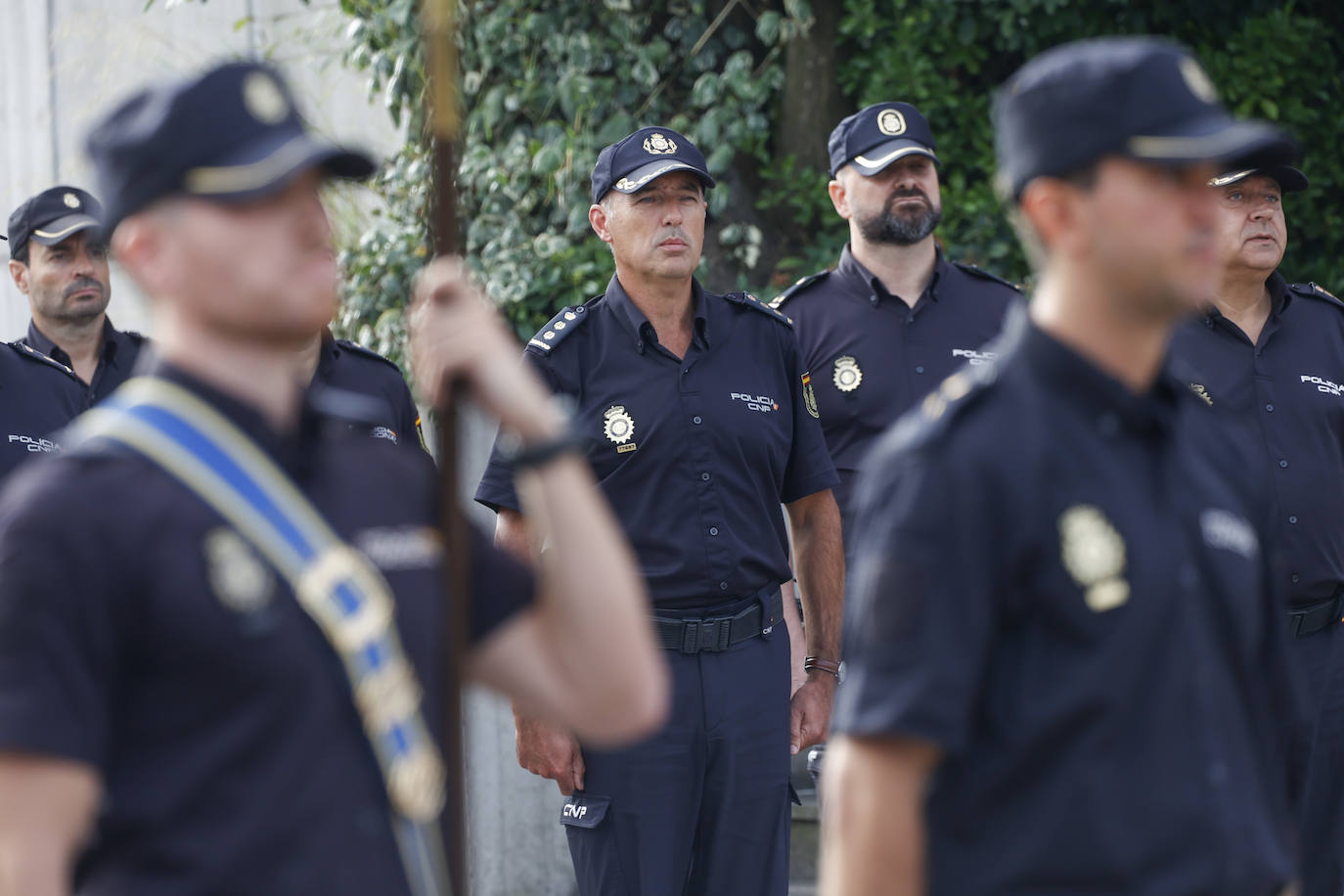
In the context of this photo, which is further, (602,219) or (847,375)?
(847,375)

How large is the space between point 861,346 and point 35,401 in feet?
9.56

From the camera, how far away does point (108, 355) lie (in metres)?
6.67

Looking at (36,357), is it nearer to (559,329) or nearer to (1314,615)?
(559,329)

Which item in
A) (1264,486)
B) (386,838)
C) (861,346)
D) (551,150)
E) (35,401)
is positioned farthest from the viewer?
(551,150)

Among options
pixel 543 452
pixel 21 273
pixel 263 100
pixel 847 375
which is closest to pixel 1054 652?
pixel 543 452

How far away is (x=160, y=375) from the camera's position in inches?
86.7

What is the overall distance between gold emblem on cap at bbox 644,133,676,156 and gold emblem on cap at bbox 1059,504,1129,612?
10.9 feet

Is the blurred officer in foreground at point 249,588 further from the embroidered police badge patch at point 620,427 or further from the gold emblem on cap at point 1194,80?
Result: the embroidered police badge patch at point 620,427

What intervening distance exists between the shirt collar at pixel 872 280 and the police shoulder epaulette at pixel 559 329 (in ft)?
3.66

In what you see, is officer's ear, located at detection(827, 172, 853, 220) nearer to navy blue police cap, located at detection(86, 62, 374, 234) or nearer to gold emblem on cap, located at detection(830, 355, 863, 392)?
gold emblem on cap, located at detection(830, 355, 863, 392)

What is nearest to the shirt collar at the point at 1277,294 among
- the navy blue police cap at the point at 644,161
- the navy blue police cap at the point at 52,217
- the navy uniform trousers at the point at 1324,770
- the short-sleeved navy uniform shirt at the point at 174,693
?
the navy uniform trousers at the point at 1324,770

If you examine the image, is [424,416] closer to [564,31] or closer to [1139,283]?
[564,31]

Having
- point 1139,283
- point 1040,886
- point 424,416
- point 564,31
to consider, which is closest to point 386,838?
point 1040,886

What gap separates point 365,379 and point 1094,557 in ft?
13.0
